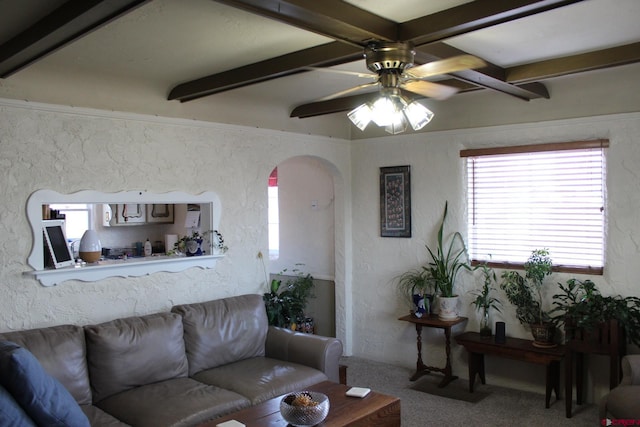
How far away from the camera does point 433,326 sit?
476 cm

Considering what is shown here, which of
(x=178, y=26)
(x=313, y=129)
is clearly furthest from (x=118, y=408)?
(x=313, y=129)

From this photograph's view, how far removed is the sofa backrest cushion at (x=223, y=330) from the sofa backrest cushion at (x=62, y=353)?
0.76m

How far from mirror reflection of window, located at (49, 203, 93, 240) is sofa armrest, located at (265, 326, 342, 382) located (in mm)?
3228

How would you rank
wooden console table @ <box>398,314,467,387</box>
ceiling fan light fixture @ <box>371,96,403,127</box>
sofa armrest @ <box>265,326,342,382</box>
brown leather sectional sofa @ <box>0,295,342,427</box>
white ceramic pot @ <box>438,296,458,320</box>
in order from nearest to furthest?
ceiling fan light fixture @ <box>371,96,403,127</box>, brown leather sectional sofa @ <box>0,295,342,427</box>, sofa armrest @ <box>265,326,342,382</box>, wooden console table @ <box>398,314,467,387</box>, white ceramic pot @ <box>438,296,458,320</box>

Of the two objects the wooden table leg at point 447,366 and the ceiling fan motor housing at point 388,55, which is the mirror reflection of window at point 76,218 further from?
the ceiling fan motor housing at point 388,55

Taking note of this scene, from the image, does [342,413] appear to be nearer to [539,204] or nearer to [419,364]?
[419,364]

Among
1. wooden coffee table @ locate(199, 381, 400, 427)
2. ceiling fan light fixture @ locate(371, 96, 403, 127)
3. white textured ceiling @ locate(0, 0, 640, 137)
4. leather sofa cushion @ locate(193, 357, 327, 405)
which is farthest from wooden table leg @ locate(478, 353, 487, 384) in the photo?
ceiling fan light fixture @ locate(371, 96, 403, 127)

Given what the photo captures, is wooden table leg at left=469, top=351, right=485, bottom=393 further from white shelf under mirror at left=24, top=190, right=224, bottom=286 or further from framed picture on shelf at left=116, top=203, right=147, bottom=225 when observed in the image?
framed picture on shelf at left=116, top=203, right=147, bottom=225

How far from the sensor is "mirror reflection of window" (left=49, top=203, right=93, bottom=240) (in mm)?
6295

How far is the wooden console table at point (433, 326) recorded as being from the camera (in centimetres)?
475

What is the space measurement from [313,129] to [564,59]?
2.45 metres

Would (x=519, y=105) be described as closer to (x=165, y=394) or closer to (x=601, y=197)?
(x=601, y=197)

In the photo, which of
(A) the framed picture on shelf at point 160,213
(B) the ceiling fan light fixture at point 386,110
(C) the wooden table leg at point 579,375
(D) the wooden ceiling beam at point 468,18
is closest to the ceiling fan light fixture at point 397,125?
(B) the ceiling fan light fixture at point 386,110

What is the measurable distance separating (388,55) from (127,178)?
2.22m
